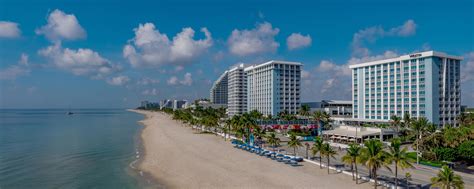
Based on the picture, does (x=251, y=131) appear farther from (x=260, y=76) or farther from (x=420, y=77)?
(x=260, y=76)

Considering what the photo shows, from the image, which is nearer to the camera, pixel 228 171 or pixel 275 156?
pixel 228 171

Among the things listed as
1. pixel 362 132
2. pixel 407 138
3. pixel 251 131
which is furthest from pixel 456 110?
pixel 251 131

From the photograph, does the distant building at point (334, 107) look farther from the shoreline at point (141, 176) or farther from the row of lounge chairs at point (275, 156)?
the shoreline at point (141, 176)

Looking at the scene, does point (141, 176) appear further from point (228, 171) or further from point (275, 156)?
point (275, 156)

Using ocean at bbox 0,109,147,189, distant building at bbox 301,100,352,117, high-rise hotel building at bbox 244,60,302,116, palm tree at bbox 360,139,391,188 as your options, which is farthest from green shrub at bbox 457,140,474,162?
distant building at bbox 301,100,352,117

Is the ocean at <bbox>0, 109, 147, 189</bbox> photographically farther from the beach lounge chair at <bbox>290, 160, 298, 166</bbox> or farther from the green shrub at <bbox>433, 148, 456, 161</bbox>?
the green shrub at <bbox>433, 148, 456, 161</bbox>

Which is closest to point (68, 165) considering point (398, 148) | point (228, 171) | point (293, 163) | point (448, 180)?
point (228, 171)
